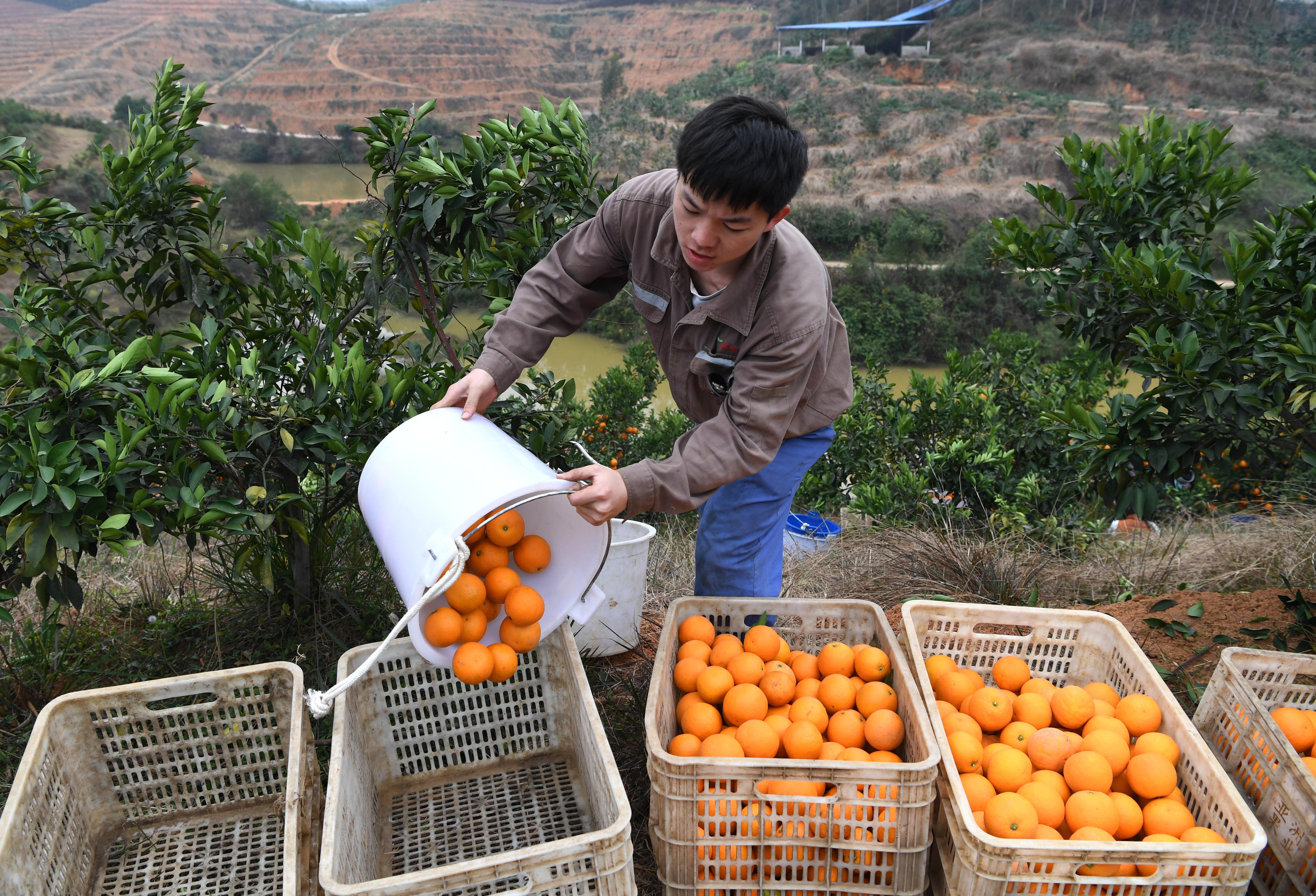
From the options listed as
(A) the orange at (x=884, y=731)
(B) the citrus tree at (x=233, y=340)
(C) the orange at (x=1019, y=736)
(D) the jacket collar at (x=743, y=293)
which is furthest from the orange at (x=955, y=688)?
(B) the citrus tree at (x=233, y=340)

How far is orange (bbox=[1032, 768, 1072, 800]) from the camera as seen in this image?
155 centimetres

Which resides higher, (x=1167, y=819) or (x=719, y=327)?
(x=719, y=327)

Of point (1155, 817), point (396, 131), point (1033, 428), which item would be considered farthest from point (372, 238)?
point (1033, 428)

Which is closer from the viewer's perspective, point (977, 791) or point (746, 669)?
point (977, 791)

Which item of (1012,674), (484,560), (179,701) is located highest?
(484,560)

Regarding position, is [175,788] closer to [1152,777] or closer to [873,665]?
[873,665]

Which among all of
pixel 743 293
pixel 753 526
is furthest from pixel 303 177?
pixel 743 293

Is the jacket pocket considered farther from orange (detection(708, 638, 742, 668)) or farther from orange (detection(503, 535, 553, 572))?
orange (detection(708, 638, 742, 668))

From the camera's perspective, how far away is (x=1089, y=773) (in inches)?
61.4

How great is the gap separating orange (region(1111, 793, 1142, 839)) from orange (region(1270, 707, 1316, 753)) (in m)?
0.37

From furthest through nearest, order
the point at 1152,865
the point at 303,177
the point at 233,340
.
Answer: the point at 303,177, the point at 233,340, the point at 1152,865

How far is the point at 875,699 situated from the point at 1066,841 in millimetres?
429

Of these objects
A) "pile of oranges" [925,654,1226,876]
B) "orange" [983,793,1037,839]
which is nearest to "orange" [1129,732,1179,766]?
"pile of oranges" [925,654,1226,876]

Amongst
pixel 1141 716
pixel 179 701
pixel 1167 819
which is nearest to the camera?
pixel 1167 819
